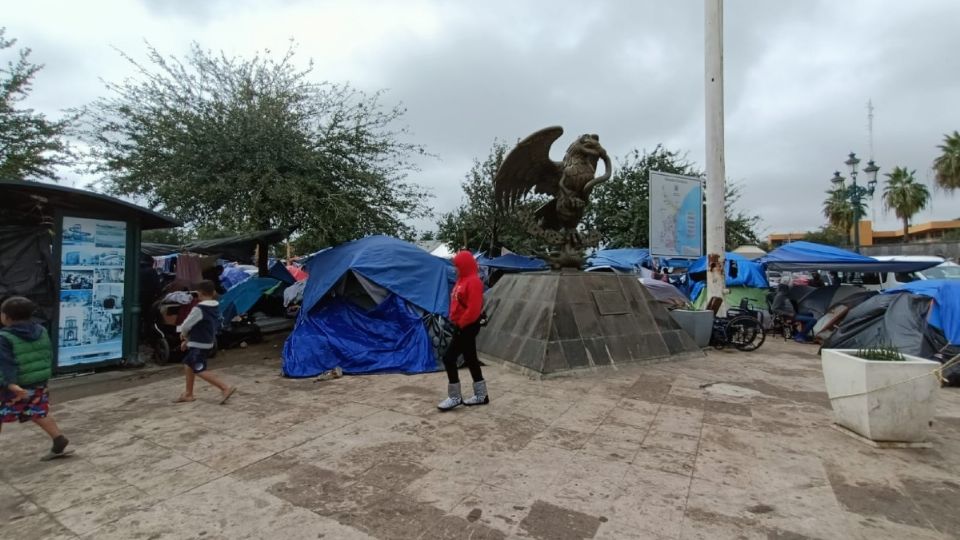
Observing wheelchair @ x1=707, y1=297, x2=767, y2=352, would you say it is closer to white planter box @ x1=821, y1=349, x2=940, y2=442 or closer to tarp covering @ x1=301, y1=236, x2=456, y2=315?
white planter box @ x1=821, y1=349, x2=940, y2=442

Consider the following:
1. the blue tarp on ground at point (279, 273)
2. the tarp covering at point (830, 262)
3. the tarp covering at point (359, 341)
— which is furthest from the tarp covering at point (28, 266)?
the tarp covering at point (830, 262)

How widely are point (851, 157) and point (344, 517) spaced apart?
20.7 metres

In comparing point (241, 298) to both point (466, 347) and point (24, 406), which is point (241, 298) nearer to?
point (24, 406)

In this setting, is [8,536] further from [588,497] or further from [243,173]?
[243,173]

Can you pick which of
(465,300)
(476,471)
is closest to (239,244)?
(465,300)

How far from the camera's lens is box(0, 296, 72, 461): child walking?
331 centimetres

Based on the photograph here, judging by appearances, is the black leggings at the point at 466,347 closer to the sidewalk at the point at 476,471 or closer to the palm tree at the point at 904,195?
the sidewalk at the point at 476,471

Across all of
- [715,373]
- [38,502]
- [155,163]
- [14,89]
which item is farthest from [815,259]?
[14,89]

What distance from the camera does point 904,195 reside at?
30.5 metres

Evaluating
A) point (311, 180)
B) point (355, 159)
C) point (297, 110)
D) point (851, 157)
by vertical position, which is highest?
point (851, 157)

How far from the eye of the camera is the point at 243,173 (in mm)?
8188

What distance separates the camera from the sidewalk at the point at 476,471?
2.52 meters

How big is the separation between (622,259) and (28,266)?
15229 millimetres

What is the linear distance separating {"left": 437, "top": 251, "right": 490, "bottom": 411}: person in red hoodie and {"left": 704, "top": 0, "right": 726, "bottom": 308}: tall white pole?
7385 mm
